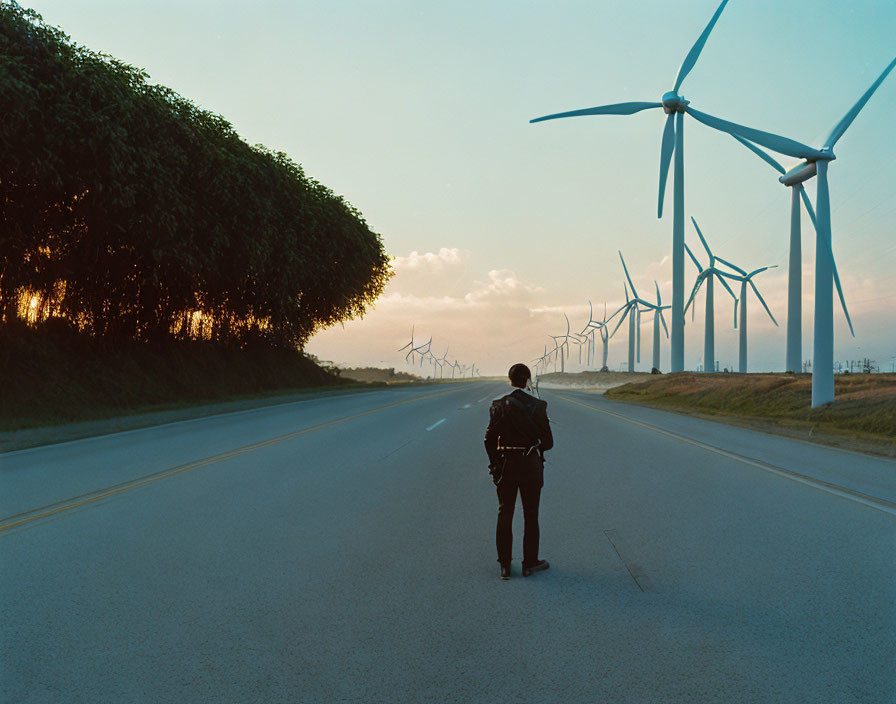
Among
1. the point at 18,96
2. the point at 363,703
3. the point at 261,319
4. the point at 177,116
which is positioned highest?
the point at 177,116

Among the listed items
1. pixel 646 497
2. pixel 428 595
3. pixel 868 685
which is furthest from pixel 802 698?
pixel 646 497

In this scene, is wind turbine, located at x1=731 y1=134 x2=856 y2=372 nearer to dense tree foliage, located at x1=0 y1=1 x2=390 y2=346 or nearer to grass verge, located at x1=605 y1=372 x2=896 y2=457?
grass verge, located at x1=605 y1=372 x2=896 y2=457

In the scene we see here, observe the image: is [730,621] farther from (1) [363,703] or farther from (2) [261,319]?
(2) [261,319]

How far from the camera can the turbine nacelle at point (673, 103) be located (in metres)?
40.2

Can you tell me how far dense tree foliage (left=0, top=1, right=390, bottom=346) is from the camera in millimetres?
18500

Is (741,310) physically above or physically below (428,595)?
above

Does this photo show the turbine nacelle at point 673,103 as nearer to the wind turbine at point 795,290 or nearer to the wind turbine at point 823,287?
the wind turbine at point 795,290

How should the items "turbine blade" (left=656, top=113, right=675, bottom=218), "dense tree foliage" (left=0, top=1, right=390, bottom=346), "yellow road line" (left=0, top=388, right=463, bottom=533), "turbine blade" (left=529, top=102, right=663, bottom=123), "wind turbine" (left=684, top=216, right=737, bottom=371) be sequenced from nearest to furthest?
1. "yellow road line" (left=0, top=388, right=463, bottom=533)
2. "dense tree foliage" (left=0, top=1, right=390, bottom=346)
3. "turbine blade" (left=529, top=102, right=663, bottom=123)
4. "turbine blade" (left=656, top=113, right=675, bottom=218)
5. "wind turbine" (left=684, top=216, right=737, bottom=371)

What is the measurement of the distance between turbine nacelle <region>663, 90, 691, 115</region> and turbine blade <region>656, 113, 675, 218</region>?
0.49 m

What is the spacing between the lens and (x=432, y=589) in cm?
488

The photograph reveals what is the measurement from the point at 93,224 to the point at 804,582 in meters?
23.3

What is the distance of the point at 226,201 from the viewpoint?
26328mm

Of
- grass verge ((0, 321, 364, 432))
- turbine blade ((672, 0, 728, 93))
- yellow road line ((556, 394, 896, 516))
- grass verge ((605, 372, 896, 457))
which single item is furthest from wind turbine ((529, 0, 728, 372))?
yellow road line ((556, 394, 896, 516))

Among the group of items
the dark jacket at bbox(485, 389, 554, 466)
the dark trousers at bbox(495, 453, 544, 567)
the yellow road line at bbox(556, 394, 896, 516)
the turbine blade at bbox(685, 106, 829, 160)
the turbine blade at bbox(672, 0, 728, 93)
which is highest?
the turbine blade at bbox(672, 0, 728, 93)
